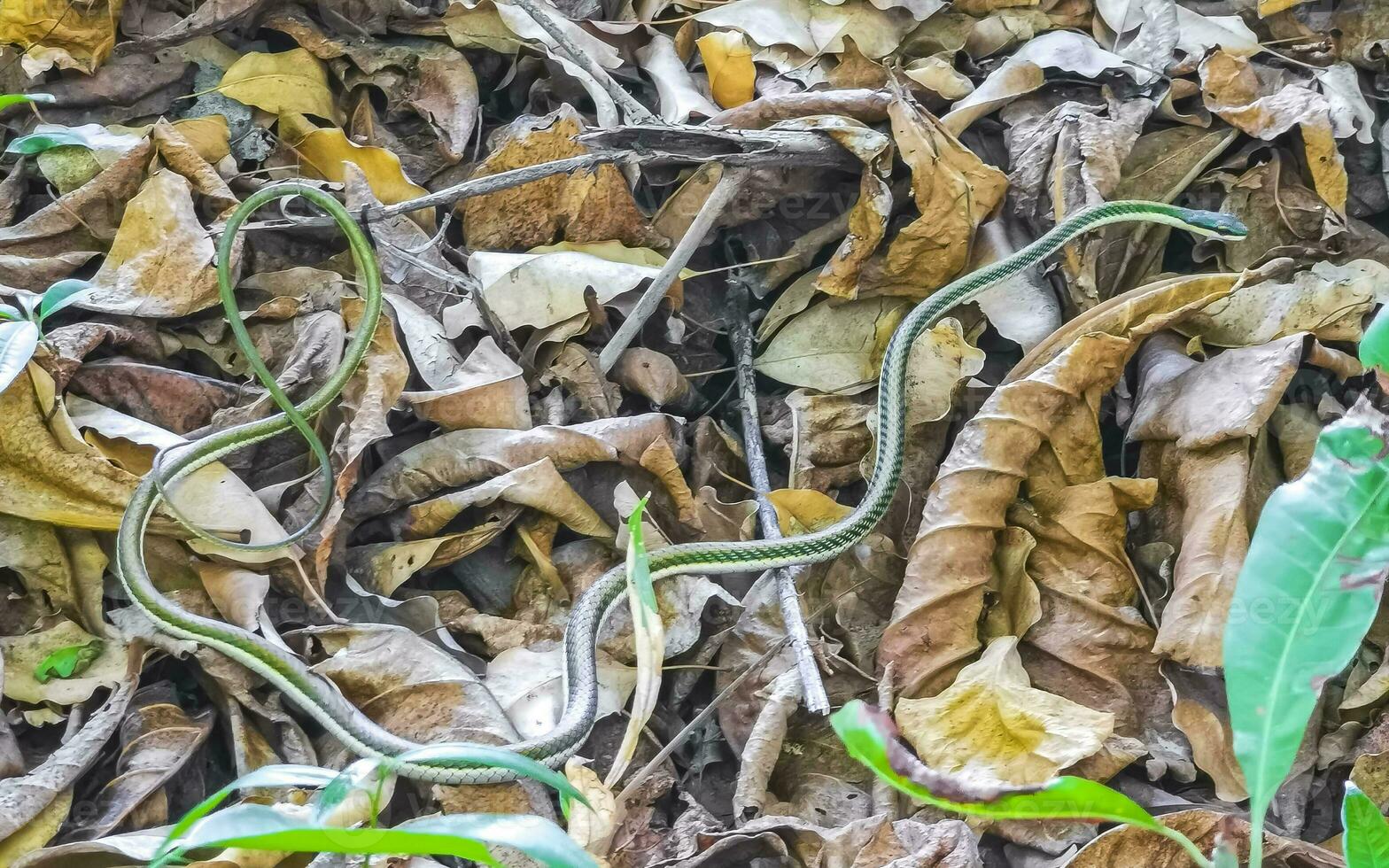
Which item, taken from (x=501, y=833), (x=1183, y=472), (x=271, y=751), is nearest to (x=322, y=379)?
(x=271, y=751)

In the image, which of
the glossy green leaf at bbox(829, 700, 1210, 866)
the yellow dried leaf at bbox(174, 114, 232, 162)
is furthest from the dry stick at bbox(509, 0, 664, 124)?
the glossy green leaf at bbox(829, 700, 1210, 866)

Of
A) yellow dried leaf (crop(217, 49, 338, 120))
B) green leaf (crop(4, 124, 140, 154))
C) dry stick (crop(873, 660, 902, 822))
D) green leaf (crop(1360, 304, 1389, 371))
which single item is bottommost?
dry stick (crop(873, 660, 902, 822))

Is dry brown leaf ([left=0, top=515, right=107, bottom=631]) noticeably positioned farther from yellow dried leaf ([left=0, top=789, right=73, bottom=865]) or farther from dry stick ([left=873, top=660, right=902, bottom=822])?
dry stick ([left=873, top=660, right=902, bottom=822])

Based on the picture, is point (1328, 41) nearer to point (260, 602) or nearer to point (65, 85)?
point (260, 602)

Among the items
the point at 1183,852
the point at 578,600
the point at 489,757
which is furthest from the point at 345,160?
the point at 1183,852

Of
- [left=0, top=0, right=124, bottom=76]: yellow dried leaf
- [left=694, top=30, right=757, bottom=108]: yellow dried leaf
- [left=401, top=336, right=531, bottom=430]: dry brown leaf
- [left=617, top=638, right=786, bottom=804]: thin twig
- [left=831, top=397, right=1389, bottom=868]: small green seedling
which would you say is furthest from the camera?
[left=694, top=30, right=757, bottom=108]: yellow dried leaf
